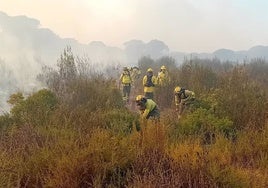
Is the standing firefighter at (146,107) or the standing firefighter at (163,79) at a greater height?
the standing firefighter at (163,79)

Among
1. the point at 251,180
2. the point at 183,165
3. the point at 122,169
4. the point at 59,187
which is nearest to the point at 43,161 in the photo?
the point at 59,187

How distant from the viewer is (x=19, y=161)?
473 centimetres

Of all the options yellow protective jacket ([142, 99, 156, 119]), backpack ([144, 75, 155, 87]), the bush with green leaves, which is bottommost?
the bush with green leaves

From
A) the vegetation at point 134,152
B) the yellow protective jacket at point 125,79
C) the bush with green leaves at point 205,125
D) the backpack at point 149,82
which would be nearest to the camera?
the vegetation at point 134,152

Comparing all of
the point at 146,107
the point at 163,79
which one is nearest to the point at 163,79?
the point at 163,79

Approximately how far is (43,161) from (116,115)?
374 cm

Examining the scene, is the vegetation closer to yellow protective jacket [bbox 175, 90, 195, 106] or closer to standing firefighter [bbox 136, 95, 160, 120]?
standing firefighter [bbox 136, 95, 160, 120]

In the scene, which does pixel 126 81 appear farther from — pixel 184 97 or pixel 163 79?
pixel 184 97

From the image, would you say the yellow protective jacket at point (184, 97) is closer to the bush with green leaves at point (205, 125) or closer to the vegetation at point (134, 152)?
the vegetation at point (134, 152)

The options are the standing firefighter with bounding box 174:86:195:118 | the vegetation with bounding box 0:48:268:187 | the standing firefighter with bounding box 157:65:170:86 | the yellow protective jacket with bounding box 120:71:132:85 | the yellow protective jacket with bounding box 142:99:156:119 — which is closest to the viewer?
the vegetation with bounding box 0:48:268:187

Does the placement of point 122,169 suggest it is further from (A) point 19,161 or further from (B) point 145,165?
(A) point 19,161

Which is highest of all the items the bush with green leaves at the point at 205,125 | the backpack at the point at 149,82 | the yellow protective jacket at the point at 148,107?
the backpack at the point at 149,82

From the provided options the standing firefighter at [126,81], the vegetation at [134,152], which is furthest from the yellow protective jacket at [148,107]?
the standing firefighter at [126,81]

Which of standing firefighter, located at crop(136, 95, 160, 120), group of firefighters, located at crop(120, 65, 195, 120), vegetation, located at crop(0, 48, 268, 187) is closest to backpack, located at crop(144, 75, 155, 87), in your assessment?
group of firefighters, located at crop(120, 65, 195, 120)
